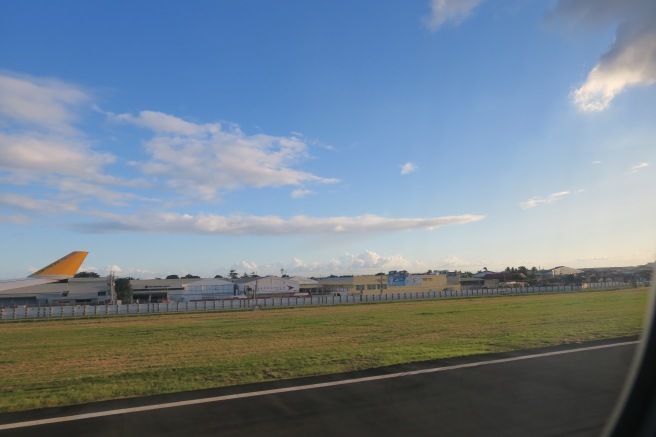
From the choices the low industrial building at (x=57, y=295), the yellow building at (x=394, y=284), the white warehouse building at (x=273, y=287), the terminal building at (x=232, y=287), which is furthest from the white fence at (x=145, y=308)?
the low industrial building at (x=57, y=295)

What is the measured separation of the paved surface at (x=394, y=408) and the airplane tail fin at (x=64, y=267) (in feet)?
139

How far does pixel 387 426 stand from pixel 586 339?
10.3 meters

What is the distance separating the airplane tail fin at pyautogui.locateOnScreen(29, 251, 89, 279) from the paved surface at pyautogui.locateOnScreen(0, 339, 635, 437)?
139 feet

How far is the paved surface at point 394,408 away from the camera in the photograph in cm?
652

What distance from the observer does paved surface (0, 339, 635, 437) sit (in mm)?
6516

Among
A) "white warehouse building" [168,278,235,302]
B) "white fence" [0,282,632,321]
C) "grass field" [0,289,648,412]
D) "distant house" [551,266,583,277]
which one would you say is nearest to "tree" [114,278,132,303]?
"white warehouse building" [168,278,235,302]

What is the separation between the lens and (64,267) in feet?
149

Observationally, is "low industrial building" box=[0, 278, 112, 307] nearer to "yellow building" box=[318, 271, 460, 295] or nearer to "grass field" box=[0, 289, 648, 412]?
"yellow building" box=[318, 271, 460, 295]

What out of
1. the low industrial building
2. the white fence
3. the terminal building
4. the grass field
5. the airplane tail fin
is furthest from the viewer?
the terminal building

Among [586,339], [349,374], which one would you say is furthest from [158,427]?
[586,339]

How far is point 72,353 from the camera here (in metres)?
17.7

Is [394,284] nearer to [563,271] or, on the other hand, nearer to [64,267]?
[563,271]

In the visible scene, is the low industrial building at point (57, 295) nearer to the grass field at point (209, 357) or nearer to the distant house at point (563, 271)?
the grass field at point (209, 357)

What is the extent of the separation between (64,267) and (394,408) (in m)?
46.2
